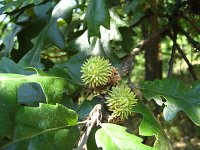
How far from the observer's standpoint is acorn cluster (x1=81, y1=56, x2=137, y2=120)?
0.96 meters

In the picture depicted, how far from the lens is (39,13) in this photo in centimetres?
173

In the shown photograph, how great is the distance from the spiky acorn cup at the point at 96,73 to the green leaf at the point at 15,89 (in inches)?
2.7

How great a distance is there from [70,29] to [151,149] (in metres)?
1.26

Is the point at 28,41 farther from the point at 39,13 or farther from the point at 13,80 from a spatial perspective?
the point at 13,80

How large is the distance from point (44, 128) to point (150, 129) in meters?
0.29

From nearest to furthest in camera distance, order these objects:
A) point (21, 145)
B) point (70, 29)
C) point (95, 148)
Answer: point (21, 145) < point (95, 148) < point (70, 29)

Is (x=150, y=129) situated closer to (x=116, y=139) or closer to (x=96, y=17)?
(x=116, y=139)

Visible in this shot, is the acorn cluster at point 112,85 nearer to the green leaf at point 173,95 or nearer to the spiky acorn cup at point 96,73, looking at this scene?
the spiky acorn cup at point 96,73

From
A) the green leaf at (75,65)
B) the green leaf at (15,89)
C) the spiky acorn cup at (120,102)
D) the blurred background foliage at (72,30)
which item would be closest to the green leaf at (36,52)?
the blurred background foliage at (72,30)

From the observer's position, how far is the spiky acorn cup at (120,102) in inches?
A: 37.8

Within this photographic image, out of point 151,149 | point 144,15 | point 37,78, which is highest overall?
point 37,78

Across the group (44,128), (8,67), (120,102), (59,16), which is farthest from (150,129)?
(59,16)

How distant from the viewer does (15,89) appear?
0.88 metres

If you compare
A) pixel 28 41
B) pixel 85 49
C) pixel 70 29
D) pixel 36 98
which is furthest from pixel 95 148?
pixel 70 29
